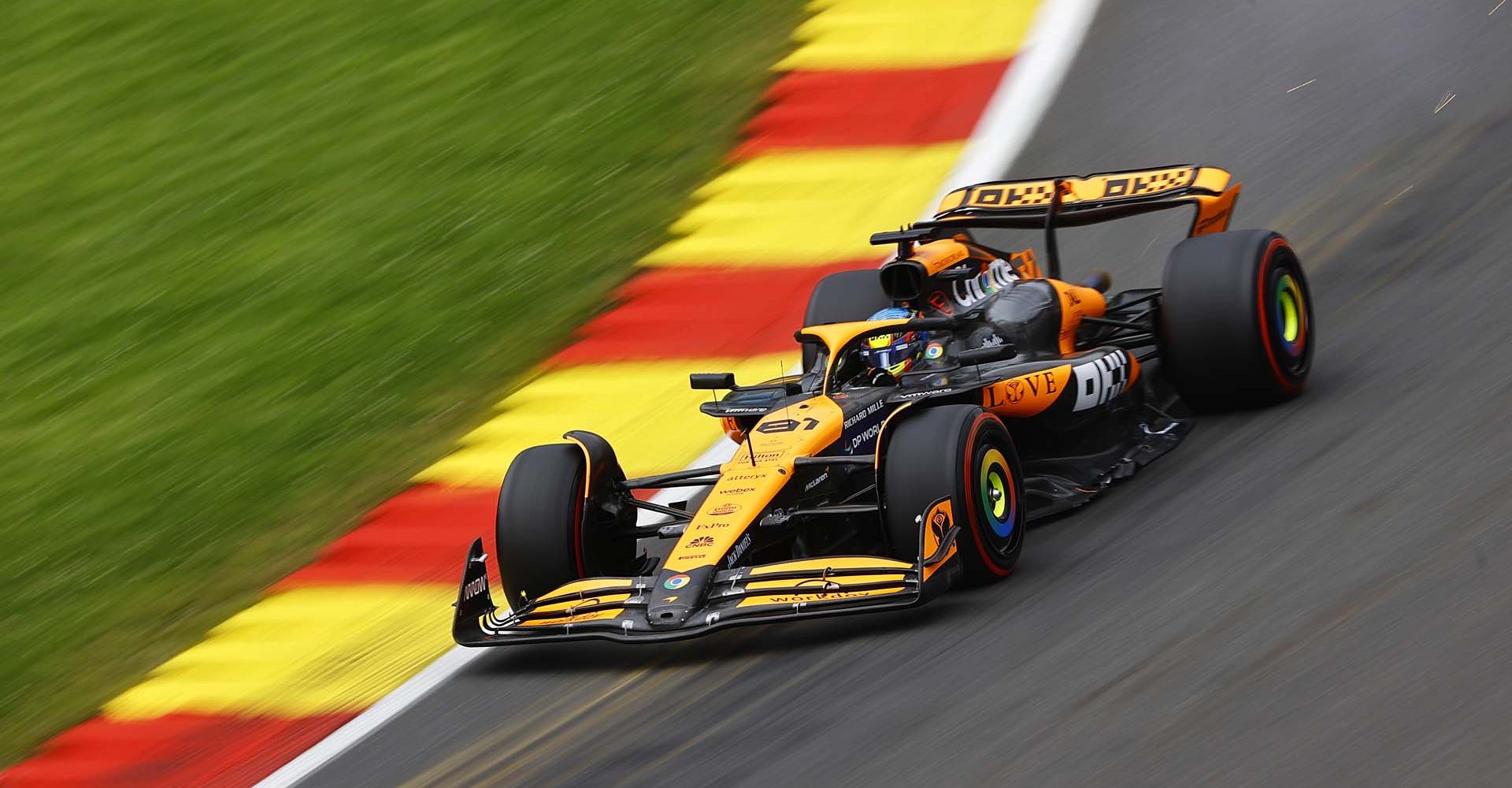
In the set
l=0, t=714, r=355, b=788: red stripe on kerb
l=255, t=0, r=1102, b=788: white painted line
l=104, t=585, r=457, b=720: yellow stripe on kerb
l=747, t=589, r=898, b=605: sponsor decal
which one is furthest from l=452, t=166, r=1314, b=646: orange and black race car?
l=255, t=0, r=1102, b=788: white painted line

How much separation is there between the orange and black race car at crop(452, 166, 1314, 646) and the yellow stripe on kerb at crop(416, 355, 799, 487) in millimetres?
617

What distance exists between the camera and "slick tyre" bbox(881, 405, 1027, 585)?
20.3ft

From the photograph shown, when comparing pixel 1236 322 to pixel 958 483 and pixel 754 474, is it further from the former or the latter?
pixel 754 474

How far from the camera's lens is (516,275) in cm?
1034

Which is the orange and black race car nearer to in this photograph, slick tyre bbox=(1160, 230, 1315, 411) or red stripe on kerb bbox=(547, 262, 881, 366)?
slick tyre bbox=(1160, 230, 1315, 411)

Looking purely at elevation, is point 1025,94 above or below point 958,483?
above

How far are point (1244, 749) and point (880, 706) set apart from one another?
116 cm

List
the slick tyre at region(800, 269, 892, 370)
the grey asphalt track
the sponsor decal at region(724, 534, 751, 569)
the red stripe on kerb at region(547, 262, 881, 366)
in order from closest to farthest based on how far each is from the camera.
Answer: the grey asphalt track
the sponsor decal at region(724, 534, 751, 569)
the slick tyre at region(800, 269, 892, 370)
the red stripe on kerb at region(547, 262, 881, 366)

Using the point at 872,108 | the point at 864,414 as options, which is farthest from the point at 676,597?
the point at 872,108

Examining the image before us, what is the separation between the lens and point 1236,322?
23.9ft

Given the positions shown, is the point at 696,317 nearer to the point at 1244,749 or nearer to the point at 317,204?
the point at 317,204

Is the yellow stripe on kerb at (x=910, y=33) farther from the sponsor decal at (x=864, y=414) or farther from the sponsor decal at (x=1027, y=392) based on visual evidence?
the sponsor decal at (x=864, y=414)

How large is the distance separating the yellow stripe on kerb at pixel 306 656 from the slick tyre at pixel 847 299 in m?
1.94

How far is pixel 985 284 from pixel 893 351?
66 centimetres
